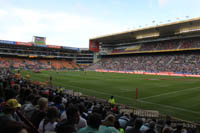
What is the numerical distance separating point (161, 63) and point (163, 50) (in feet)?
23.7

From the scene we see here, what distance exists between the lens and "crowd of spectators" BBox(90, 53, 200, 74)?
5033 centimetres

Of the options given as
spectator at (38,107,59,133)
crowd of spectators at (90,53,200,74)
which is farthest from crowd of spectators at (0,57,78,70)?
spectator at (38,107,59,133)

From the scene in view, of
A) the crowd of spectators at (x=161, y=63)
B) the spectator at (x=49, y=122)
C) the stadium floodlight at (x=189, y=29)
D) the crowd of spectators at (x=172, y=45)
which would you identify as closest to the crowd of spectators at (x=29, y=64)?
the crowd of spectators at (x=161, y=63)

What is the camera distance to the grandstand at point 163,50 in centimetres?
5331

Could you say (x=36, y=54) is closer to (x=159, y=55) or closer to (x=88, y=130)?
(x=159, y=55)

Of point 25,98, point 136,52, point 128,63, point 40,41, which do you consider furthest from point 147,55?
point 25,98

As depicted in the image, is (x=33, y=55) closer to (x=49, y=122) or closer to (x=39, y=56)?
(x=39, y=56)

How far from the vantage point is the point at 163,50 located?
208 feet

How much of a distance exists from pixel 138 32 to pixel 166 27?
12378 millimetres

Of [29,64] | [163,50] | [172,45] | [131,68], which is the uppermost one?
[172,45]

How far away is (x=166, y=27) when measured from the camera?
58.6 m

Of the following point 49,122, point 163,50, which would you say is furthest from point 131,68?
point 49,122

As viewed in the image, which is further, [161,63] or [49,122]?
[161,63]

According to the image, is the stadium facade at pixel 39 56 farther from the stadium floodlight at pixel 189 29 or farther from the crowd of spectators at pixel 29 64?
the stadium floodlight at pixel 189 29
